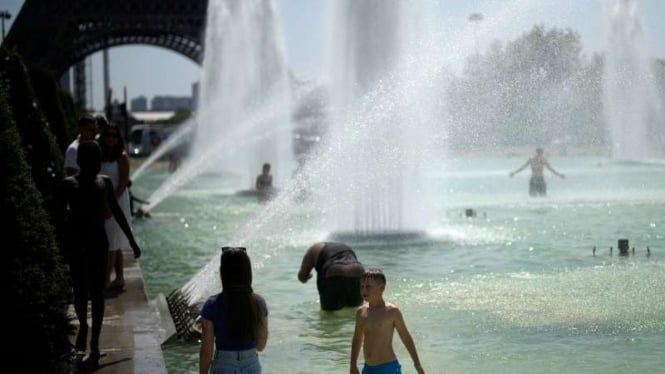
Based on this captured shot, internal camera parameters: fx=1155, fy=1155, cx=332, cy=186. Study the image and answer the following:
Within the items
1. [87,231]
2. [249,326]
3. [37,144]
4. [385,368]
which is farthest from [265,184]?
[249,326]

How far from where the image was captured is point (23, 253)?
6004mm

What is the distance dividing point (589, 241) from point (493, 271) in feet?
12.3

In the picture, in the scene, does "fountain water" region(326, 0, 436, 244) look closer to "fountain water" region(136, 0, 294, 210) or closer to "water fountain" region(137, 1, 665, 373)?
"water fountain" region(137, 1, 665, 373)

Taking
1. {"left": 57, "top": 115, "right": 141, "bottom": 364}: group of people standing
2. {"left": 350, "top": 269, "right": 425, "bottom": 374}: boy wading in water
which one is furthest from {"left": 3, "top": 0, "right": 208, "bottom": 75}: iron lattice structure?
{"left": 350, "top": 269, "right": 425, "bottom": 374}: boy wading in water

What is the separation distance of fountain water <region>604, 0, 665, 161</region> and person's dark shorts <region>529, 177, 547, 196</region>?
1931 centimetres

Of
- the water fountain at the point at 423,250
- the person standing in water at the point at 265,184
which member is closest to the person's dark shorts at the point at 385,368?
the water fountain at the point at 423,250

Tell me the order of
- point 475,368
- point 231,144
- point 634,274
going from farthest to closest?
point 231,144 → point 634,274 → point 475,368

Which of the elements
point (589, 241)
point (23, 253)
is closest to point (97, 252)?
point (23, 253)

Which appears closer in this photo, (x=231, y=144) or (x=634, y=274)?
(x=634, y=274)

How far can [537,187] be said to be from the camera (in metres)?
27.4

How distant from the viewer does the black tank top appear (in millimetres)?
10469

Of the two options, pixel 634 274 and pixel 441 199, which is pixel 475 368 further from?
pixel 441 199

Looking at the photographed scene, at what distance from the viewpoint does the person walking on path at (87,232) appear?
7.54 meters

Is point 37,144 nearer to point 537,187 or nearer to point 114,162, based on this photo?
point 114,162
